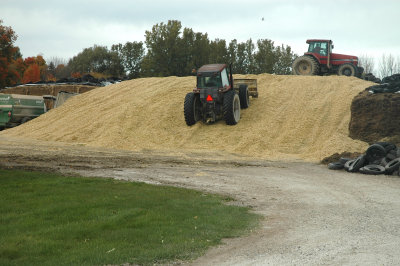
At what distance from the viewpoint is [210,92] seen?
26734 millimetres

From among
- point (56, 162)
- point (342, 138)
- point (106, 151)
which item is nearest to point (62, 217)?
point (56, 162)

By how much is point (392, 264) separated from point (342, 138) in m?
17.8

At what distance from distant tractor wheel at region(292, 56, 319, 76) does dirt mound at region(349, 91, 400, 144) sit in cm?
1271

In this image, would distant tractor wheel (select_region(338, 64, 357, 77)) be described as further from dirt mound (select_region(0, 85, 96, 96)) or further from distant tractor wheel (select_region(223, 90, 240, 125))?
dirt mound (select_region(0, 85, 96, 96))

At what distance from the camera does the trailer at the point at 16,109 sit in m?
35.0

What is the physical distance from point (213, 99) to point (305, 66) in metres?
→ 15.8

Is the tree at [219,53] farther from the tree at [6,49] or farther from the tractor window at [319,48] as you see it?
the tree at [6,49]

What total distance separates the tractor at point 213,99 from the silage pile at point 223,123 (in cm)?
62

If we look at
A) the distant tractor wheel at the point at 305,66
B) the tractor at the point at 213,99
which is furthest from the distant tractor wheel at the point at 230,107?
the distant tractor wheel at the point at 305,66

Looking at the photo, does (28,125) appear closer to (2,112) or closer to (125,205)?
(2,112)

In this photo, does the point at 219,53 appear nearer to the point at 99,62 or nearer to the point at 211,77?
the point at 99,62

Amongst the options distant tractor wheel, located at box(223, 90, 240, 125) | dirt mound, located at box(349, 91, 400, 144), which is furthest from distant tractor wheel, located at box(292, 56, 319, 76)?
distant tractor wheel, located at box(223, 90, 240, 125)

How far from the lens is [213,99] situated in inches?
1060

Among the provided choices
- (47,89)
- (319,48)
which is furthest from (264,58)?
(47,89)
